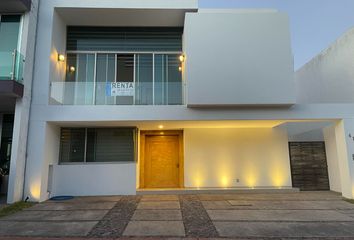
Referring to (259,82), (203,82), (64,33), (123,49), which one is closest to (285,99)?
(259,82)

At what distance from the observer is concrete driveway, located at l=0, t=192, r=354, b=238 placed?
15.8 ft

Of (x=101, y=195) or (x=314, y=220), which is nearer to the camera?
(x=314, y=220)

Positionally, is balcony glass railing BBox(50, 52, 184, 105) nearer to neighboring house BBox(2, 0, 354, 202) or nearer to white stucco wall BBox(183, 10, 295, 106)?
neighboring house BBox(2, 0, 354, 202)

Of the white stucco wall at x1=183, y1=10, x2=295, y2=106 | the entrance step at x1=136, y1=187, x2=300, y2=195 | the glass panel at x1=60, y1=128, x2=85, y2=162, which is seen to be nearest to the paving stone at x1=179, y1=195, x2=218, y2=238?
the entrance step at x1=136, y1=187, x2=300, y2=195

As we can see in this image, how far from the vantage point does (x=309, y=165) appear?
10.1 meters

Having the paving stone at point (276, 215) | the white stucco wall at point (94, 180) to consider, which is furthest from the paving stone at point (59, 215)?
the paving stone at point (276, 215)

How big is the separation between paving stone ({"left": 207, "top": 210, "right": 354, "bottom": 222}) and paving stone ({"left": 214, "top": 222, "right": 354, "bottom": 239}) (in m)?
0.33

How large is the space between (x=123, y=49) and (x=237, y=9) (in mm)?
4811

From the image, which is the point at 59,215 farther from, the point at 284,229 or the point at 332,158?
the point at 332,158

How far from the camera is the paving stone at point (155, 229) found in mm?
4720

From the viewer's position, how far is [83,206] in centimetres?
721

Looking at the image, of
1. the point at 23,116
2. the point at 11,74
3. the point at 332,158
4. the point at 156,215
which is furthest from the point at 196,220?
the point at 332,158

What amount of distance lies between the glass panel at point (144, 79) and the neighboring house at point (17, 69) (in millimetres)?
3501

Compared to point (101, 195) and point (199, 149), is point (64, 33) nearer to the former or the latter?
point (101, 195)
